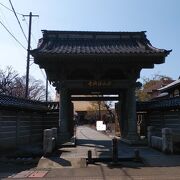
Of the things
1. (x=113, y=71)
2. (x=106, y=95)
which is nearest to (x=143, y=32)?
(x=113, y=71)

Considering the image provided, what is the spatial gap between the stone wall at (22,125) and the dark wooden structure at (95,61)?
288 centimetres

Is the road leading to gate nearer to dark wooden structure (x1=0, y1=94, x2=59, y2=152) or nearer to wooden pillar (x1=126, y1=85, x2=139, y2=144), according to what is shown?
wooden pillar (x1=126, y1=85, x2=139, y2=144)

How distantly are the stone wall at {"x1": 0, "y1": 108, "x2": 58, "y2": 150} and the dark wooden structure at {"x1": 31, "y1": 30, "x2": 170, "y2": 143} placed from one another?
2.88 metres

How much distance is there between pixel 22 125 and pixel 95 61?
6884mm

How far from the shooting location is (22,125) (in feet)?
81.5

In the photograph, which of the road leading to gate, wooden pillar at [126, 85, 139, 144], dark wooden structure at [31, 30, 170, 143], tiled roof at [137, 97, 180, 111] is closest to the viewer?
the road leading to gate

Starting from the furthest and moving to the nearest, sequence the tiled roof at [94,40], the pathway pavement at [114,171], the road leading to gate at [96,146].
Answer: the tiled roof at [94,40] < the road leading to gate at [96,146] < the pathway pavement at [114,171]

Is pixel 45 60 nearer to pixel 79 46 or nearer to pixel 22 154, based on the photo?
pixel 79 46

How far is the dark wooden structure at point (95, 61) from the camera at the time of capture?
22359 mm

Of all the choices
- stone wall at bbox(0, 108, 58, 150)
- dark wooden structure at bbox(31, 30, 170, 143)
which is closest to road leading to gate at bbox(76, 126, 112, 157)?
dark wooden structure at bbox(31, 30, 170, 143)

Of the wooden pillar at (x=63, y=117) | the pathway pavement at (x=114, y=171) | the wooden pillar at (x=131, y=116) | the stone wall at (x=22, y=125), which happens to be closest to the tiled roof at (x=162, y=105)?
the wooden pillar at (x=131, y=116)

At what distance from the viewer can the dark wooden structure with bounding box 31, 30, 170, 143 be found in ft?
73.4

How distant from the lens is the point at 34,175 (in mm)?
13727

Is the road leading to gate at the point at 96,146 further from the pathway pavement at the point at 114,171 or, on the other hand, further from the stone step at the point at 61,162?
the pathway pavement at the point at 114,171
